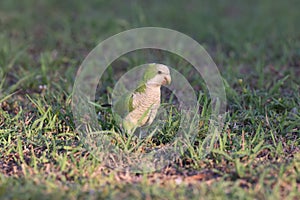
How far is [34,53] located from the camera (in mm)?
5020

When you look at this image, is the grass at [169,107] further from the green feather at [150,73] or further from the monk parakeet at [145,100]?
the green feather at [150,73]

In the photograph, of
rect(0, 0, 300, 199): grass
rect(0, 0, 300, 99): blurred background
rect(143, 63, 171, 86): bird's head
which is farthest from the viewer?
rect(0, 0, 300, 99): blurred background

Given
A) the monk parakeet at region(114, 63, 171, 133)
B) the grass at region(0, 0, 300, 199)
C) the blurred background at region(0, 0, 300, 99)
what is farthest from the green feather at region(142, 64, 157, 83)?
the blurred background at region(0, 0, 300, 99)

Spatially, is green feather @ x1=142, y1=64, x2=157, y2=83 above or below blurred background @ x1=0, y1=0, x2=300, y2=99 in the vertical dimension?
below

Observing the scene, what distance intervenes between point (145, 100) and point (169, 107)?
1.98 ft

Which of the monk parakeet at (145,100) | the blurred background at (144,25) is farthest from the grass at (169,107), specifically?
the monk parakeet at (145,100)

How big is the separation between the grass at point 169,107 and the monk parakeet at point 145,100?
226mm

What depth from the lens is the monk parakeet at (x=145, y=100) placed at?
117 inches

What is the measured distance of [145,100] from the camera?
9.87 feet

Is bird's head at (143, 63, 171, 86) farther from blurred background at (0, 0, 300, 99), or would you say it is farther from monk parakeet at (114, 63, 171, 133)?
blurred background at (0, 0, 300, 99)

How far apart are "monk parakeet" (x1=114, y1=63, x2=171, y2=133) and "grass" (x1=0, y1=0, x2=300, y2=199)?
0.23 m

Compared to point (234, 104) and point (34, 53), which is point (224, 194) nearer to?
point (234, 104)

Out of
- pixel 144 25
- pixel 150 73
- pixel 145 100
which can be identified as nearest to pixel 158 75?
pixel 150 73

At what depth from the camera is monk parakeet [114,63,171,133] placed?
2970mm
